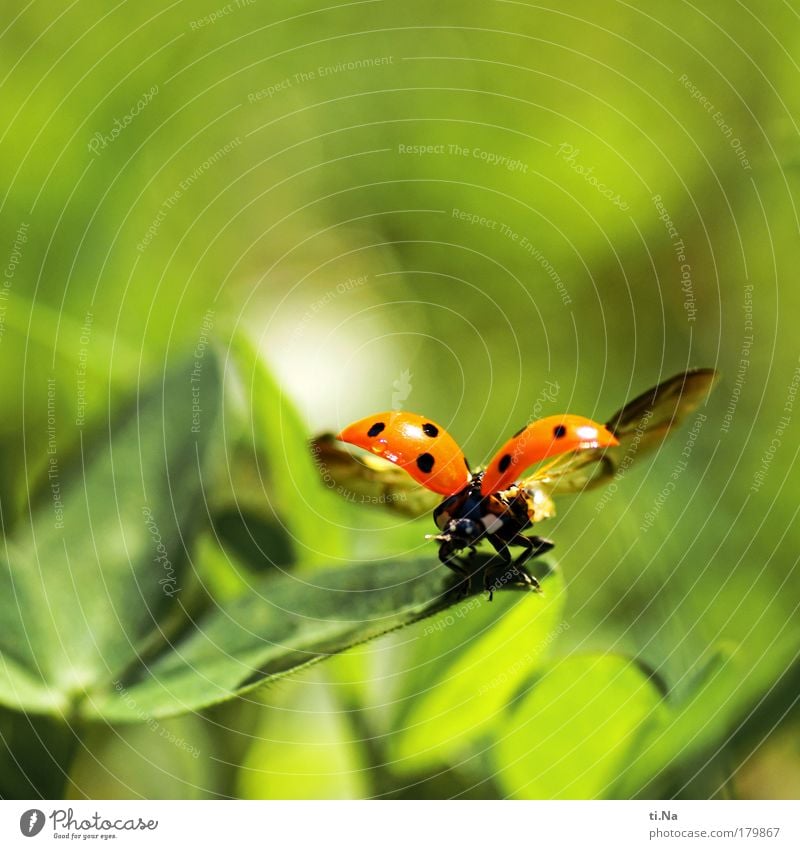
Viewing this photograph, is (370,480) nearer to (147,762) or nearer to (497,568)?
(497,568)

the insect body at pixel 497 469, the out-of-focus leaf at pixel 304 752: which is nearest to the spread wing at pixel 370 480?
the insect body at pixel 497 469

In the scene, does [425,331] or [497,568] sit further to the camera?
[425,331]

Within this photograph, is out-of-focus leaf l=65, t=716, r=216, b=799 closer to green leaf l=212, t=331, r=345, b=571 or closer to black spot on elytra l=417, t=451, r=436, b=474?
green leaf l=212, t=331, r=345, b=571

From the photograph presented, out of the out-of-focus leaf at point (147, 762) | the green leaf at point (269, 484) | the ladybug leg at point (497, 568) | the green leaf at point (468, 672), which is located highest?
the green leaf at point (269, 484)

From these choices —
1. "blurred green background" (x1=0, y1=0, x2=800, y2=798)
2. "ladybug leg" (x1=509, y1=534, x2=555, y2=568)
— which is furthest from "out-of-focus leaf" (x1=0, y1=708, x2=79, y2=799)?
"ladybug leg" (x1=509, y1=534, x2=555, y2=568)

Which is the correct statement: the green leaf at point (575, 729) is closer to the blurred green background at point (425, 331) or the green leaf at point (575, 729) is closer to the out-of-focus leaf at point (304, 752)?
the blurred green background at point (425, 331)

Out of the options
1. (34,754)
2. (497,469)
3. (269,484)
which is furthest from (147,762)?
(497,469)
